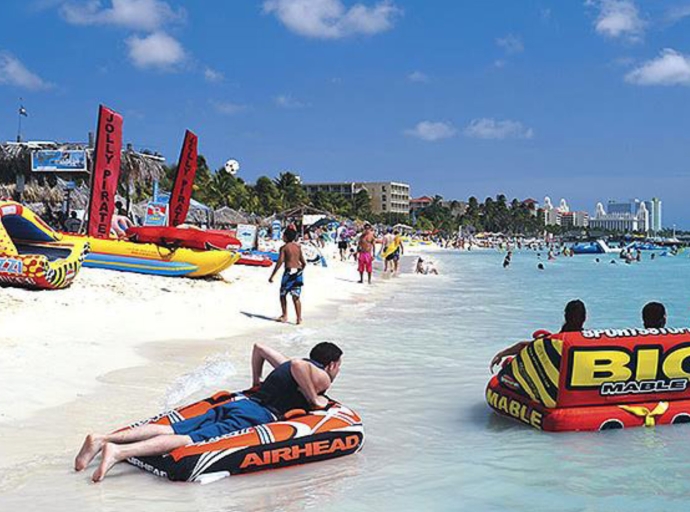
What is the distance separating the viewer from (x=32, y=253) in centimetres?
1134

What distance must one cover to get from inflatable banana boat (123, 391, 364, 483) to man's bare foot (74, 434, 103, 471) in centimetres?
23

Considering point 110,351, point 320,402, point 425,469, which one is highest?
point 320,402

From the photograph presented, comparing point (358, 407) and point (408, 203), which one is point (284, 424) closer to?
point (358, 407)

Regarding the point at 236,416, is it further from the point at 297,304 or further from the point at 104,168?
the point at 104,168

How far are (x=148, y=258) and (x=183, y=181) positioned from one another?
389cm

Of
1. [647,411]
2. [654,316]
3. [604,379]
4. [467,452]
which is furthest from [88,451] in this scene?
[654,316]

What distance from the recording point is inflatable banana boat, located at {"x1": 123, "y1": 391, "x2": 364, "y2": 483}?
429cm

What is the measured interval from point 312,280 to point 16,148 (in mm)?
14810

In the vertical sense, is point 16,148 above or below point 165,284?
above

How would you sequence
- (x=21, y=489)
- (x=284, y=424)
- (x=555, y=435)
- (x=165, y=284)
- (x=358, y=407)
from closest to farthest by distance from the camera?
(x=21, y=489) < (x=284, y=424) < (x=555, y=435) < (x=358, y=407) < (x=165, y=284)

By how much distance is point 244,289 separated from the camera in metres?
14.1

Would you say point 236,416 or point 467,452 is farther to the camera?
point 467,452

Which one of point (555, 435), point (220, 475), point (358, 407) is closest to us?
point (220, 475)

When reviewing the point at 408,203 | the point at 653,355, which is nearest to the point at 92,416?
the point at 653,355
